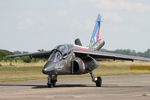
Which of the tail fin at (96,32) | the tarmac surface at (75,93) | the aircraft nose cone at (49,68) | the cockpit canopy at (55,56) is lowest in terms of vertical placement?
the tarmac surface at (75,93)

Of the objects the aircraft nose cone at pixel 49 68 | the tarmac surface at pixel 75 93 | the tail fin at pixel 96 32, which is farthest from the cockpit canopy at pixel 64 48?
the tail fin at pixel 96 32

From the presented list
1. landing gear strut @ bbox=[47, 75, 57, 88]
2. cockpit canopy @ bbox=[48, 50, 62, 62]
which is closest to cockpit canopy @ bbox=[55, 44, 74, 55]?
cockpit canopy @ bbox=[48, 50, 62, 62]

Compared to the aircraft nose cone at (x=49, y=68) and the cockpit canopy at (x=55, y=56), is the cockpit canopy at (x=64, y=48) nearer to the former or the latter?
the cockpit canopy at (x=55, y=56)

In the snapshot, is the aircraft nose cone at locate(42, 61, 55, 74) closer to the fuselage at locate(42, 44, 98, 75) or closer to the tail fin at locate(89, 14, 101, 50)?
the fuselage at locate(42, 44, 98, 75)

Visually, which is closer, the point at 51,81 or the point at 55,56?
the point at 55,56

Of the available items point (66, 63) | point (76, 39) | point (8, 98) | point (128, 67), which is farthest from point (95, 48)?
point (128, 67)

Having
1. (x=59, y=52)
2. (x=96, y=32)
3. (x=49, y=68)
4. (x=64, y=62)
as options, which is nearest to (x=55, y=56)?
(x=59, y=52)

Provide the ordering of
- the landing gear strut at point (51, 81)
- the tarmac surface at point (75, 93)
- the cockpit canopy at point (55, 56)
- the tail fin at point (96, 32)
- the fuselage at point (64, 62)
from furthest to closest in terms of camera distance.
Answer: the tail fin at point (96, 32) → the landing gear strut at point (51, 81) → the cockpit canopy at point (55, 56) → the fuselage at point (64, 62) → the tarmac surface at point (75, 93)

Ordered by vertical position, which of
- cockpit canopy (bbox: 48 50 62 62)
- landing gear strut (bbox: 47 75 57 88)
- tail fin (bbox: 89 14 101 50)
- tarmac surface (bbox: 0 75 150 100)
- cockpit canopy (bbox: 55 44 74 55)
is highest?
tail fin (bbox: 89 14 101 50)

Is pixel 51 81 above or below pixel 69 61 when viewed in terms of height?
below

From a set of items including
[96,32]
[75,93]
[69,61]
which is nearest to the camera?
[75,93]

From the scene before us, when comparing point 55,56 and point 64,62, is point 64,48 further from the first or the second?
point 55,56

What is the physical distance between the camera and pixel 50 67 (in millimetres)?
24406

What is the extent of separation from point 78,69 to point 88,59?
1997mm
